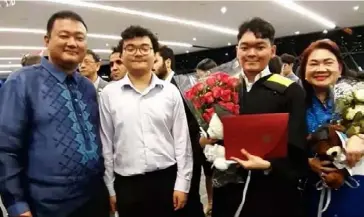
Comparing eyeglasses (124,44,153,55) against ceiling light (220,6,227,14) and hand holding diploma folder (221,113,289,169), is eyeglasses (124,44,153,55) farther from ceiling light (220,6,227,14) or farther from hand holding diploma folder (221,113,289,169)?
ceiling light (220,6,227,14)

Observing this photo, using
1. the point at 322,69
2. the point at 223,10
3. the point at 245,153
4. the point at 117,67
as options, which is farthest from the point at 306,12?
the point at 245,153

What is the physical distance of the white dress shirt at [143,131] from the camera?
2.12 meters

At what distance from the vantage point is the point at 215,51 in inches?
823

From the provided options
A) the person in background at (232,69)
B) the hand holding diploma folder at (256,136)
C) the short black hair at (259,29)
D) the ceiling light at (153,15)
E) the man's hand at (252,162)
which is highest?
the ceiling light at (153,15)

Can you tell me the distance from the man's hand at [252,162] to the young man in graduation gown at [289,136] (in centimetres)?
3

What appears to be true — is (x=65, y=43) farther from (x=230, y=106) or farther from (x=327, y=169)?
(x=327, y=169)

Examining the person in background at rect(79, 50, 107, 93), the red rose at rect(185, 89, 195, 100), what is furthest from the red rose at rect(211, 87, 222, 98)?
the person in background at rect(79, 50, 107, 93)

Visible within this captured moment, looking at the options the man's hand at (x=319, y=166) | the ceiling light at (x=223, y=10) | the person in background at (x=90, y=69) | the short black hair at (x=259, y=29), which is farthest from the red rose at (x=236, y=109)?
the ceiling light at (x=223, y=10)

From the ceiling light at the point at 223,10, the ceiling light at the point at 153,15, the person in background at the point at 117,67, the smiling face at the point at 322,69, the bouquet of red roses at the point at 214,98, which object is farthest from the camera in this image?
the ceiling light at the point at 223,10

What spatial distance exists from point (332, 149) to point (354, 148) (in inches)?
3.6

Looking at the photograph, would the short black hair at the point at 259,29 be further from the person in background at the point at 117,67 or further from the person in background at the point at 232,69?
the person in background at the point at 117,67

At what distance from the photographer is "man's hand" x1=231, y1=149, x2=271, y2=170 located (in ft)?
5.74

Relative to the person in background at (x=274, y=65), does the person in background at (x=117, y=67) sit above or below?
below

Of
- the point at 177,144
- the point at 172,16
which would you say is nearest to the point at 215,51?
the point at 172,16
